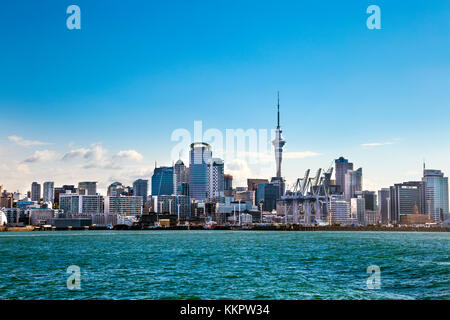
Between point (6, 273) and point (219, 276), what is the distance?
1631 cm

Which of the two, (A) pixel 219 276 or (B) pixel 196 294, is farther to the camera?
(A) pixel 219 276

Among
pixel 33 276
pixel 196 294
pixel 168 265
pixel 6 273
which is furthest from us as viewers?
pixel 168 265
